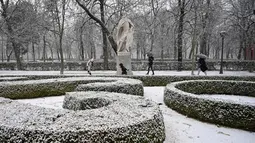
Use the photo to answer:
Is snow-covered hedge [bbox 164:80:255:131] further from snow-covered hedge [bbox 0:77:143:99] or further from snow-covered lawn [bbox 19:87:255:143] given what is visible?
snow-covered hedge [bbox 0:77:143:99]

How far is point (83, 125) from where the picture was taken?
426 cm

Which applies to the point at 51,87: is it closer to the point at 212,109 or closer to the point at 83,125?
the point at 83,125

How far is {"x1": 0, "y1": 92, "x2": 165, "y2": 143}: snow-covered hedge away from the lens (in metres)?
4.03

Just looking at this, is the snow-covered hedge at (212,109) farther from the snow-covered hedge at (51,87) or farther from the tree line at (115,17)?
the tree line at (115,17)

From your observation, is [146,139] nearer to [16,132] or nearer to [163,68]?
[16,132]

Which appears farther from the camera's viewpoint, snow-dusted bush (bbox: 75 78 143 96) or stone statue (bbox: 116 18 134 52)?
stone statue (bbox: 116 18 134 52)

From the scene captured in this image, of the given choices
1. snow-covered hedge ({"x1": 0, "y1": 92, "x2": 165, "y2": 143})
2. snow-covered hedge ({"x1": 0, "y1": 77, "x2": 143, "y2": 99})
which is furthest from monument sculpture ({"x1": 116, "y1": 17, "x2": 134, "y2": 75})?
snow-covered hedge ({"x1": 0, "y1": 92, "x2": 165, "y2": 143})

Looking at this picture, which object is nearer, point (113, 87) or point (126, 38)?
point (113, 87)

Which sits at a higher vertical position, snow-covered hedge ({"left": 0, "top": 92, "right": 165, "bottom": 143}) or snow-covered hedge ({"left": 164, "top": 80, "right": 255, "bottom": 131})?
snow-covered hedge ({"left": 0, "top": 92, "right": 165, "bottom": 143})

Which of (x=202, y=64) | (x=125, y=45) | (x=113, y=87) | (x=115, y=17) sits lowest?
(x=113, y=87)

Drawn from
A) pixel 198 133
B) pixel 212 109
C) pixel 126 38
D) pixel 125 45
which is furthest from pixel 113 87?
pixel 126 38

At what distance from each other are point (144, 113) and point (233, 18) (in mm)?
28286

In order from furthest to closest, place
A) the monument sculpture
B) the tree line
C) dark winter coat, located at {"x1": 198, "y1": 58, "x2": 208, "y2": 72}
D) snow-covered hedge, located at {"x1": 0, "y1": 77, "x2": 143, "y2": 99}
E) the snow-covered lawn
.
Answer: the tree line
dark winter coat, located at {"x1": 198, "y1": 58, "x2": 208, "y2": 72}
the monument sculpture
snow-covered hedge, located at {"x1": 0, "y1": 77, "x2": 143, "y2": 99}
the snow-covered lawn

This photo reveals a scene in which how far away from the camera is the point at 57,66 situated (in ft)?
90.8
